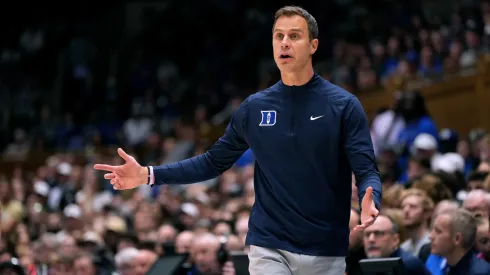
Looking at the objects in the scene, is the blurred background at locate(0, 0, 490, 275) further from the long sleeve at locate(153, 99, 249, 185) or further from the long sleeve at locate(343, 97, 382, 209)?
the long sleeve at locate(343, 97, 382, 209)

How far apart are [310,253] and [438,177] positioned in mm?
3852

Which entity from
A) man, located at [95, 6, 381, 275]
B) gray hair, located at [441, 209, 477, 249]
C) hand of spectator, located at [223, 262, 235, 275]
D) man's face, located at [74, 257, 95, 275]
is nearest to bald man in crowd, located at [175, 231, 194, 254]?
man's face, located at [74, 257, 95, 275]

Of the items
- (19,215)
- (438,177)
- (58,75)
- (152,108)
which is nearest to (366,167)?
(438,177)

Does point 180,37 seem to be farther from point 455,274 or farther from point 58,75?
point 455,274

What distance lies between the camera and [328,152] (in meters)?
4.35

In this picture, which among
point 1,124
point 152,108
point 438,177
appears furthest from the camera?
point 1,124

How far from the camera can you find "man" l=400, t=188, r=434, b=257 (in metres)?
7.15

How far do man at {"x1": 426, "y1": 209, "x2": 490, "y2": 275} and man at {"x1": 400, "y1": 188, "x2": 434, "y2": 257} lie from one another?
0.92m

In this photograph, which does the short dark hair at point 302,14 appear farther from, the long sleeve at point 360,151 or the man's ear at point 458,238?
the man's ear at point 458,238

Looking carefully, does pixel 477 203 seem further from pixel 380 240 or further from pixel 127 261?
pixel 127 261

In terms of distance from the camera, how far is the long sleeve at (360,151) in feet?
13.9

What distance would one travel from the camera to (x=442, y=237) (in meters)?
6.11

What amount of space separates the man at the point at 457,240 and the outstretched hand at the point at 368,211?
216 cm

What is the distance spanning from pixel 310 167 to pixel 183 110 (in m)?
12.8
